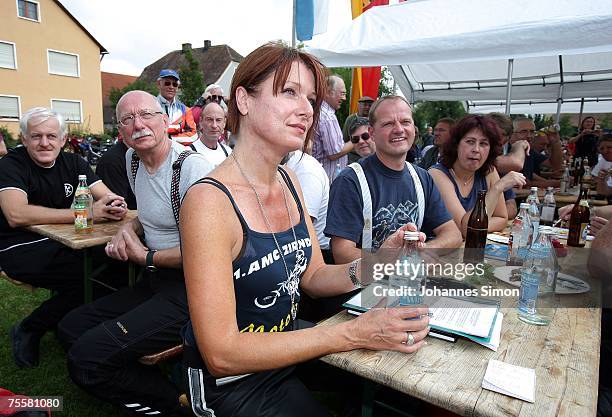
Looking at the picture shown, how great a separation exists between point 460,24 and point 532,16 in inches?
28.8

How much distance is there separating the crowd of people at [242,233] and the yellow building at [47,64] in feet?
97.9

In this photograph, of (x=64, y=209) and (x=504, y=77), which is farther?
(x=504, y=77)

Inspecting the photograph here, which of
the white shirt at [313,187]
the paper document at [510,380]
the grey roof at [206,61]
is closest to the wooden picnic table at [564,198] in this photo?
the white shirt at [313,187]

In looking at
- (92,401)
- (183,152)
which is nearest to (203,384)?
(183,152)

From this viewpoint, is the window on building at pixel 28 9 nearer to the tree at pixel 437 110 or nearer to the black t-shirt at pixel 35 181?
the black t-shirt at pixel 35 181

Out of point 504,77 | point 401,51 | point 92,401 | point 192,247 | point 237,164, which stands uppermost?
point 504,77

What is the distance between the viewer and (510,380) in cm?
118

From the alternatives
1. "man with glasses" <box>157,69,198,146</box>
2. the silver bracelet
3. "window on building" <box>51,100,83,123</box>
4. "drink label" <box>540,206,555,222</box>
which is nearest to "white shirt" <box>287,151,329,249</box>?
the silver bracelet

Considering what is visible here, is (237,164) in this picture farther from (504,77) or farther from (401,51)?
(504,77)

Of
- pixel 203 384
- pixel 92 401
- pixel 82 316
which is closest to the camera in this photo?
pixel 203 384

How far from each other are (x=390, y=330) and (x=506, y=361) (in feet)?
1.25

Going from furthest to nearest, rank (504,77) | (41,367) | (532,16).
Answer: (504,77) < (532,16) < (41,367)

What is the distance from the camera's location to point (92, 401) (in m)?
2.74

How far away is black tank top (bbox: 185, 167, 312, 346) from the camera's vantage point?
1.43 meters
